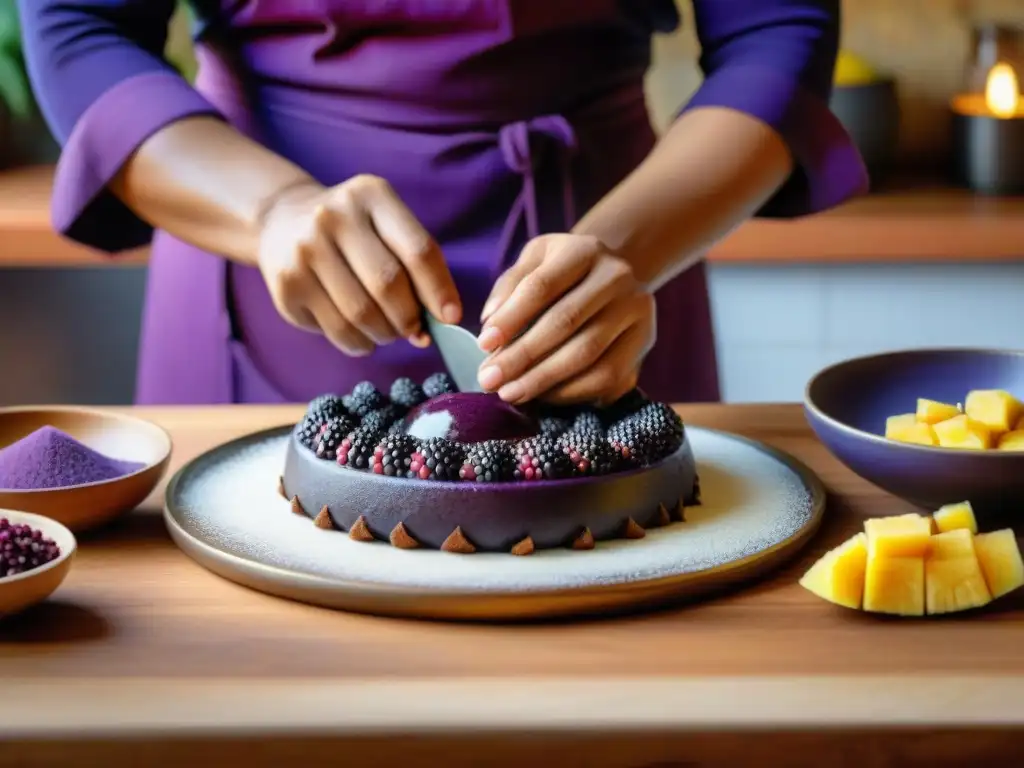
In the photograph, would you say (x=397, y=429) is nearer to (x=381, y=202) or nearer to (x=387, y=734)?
(x=381, y=202)

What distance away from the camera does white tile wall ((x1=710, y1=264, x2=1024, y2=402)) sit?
2.53 m

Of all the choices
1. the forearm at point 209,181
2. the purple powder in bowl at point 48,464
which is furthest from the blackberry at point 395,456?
the forearm at point 209,181

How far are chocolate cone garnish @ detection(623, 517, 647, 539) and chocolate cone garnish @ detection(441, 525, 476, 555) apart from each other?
0.34 ft

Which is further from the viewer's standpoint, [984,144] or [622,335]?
[984,144]

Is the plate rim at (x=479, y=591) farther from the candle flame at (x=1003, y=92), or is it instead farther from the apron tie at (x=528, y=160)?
the candle flame at (x=1003, y=92)

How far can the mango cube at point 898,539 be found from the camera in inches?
31.7

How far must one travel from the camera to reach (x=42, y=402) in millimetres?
2781

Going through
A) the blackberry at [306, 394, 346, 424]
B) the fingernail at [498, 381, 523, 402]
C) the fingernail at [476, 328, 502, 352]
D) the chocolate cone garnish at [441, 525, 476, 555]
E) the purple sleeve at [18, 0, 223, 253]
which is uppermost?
the purple sleeve at [18, 0, 223, 253]

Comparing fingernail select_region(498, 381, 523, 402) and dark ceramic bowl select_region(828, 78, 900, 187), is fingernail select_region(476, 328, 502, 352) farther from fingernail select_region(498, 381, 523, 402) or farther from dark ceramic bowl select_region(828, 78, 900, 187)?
dark ceramic bowl select_region(828, 78, 900, 187)

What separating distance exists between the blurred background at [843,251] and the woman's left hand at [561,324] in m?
1.32

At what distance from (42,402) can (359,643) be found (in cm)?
218

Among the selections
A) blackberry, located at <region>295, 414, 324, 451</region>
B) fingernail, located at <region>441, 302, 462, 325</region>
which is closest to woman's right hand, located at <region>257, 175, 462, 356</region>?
fingernail, located at <region>441, 302, 462, 325</region>

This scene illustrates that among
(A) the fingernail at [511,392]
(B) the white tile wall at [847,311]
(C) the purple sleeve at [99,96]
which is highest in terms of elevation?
(C) the purple sleeve at [99,96]

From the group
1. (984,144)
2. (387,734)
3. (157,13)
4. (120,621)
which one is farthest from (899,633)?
(984,144)
